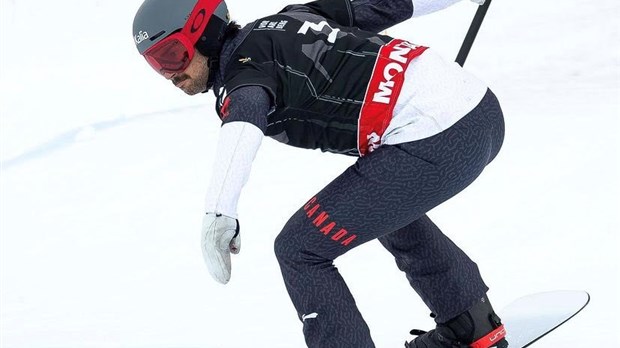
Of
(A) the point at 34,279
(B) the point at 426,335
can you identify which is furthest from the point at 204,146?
(B) the point at 426,335

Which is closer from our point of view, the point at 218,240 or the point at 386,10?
the point at 218,240

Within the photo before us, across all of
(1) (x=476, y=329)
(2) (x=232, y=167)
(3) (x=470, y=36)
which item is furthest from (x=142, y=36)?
(3) (x=470, y=36)

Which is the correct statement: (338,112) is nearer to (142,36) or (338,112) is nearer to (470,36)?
(142,36)

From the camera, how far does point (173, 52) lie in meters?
2.38

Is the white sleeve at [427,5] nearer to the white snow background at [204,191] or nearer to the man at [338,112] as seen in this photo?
the man at [338,112]

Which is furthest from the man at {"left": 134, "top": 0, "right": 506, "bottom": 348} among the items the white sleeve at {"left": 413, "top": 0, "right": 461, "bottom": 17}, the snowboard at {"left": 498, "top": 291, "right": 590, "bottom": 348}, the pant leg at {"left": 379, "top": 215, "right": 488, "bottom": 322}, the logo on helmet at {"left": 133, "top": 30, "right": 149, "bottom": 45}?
the snowboard at {"left": 498, "top": 291, "right": 590, "bottom": 348}

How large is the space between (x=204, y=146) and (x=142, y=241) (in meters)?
1.23

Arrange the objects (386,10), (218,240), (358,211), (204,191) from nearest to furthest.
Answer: (218,240)
(358,211)
(386,10)
(204,191)

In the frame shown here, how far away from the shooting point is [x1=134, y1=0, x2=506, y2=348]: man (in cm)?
230

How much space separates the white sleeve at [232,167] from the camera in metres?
2.08

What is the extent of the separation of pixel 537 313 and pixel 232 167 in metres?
1.31

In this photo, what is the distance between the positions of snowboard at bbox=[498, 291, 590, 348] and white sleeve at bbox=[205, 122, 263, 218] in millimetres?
1133

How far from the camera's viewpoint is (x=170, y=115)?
5762 millimetres

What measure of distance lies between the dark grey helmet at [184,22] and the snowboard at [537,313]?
1241mm
